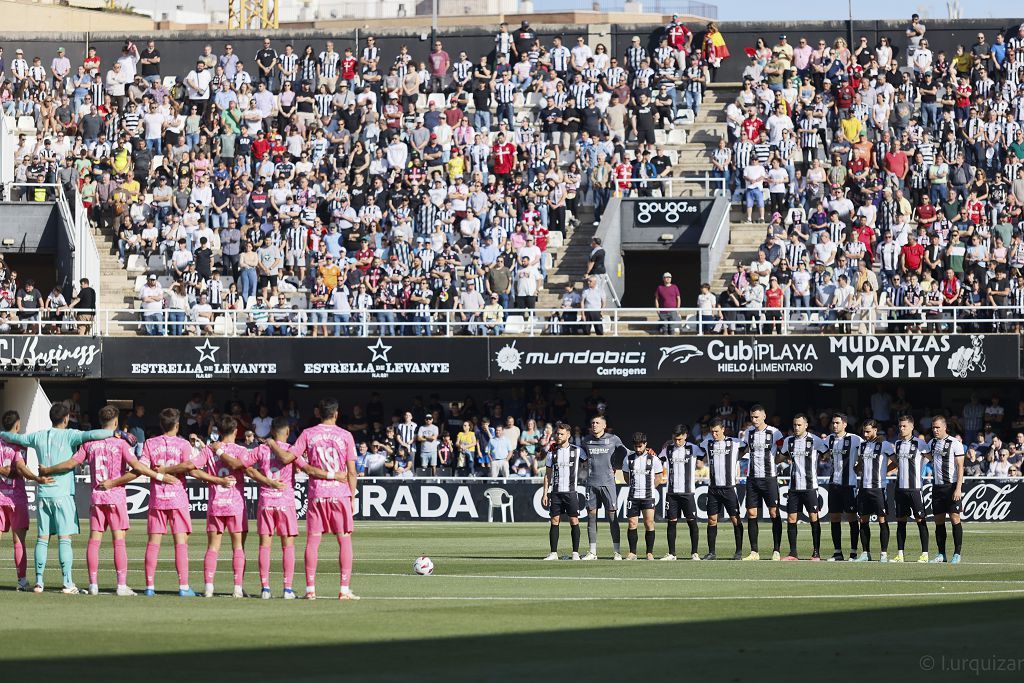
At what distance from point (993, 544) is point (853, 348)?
418 inches

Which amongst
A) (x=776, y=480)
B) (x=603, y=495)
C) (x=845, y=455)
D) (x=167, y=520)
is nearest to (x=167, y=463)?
(x=167, y=520)

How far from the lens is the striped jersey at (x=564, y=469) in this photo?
23.3 meters

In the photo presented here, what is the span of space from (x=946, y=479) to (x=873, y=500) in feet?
3.20

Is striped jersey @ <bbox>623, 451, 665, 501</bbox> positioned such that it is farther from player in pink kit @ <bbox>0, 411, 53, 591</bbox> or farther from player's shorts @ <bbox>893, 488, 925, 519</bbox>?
player in pink kit @ <bbox>0, 411, 53, 591</bbox>

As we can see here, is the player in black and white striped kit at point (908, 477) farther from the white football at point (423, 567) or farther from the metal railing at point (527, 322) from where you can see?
the metal railing at point (527, 322)

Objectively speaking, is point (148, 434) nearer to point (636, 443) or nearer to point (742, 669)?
point (636, 443)

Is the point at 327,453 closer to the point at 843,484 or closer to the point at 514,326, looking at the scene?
the point at 843,484

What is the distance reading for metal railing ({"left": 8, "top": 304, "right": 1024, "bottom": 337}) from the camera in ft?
120

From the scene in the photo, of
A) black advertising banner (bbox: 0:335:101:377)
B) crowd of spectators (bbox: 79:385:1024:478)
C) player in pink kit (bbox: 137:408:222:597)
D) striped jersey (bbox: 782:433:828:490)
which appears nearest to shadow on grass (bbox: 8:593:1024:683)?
player in pink kit (bbox: 137:408:222:597)

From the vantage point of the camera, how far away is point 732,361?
3725cm

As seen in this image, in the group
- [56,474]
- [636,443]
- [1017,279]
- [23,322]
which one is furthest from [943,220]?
[56,474]

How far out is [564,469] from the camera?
2334 cm

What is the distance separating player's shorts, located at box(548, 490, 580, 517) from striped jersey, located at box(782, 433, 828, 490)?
2931 mm

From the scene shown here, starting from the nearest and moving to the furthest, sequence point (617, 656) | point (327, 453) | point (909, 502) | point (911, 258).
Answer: point (617, 656) → point (327, 453) → point (909, 502) → point (911, 258)
